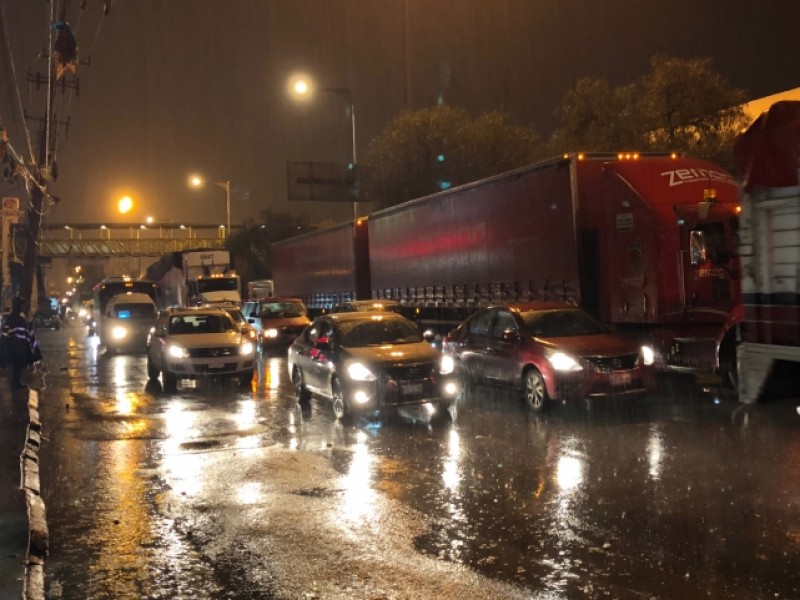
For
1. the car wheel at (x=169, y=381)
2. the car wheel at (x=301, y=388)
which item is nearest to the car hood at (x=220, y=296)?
the car wheel at (x=169, y=381)

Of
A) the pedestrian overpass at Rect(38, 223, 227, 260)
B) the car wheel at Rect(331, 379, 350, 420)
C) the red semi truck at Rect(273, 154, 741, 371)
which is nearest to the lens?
the car wheel at Rect(331, 379, 350, 420)

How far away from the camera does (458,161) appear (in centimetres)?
3391

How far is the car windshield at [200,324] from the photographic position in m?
16.4

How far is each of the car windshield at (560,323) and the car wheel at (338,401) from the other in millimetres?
2980

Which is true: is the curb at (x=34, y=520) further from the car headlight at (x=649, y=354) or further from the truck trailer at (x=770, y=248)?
the car headlight at (x=649, y=354)

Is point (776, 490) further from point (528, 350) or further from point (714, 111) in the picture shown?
point (714, 111)

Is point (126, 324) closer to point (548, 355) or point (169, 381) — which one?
point (169, 381)

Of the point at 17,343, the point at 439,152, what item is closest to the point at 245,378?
the point at 17,343

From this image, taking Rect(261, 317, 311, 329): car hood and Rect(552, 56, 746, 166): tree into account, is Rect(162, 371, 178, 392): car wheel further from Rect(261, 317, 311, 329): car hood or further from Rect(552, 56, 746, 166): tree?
Rect(552, 56, 746, 166): tree

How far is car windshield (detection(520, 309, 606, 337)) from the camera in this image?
1211 cm

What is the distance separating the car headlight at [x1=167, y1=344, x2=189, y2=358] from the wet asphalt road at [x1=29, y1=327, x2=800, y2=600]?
9.95ft

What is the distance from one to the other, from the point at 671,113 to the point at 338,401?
60.5ft

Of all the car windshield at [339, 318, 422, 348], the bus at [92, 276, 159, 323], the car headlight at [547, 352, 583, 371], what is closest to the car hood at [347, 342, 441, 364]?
the car windshield at [339, 318, 422, 348]

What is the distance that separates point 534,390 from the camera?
38.3 feet
